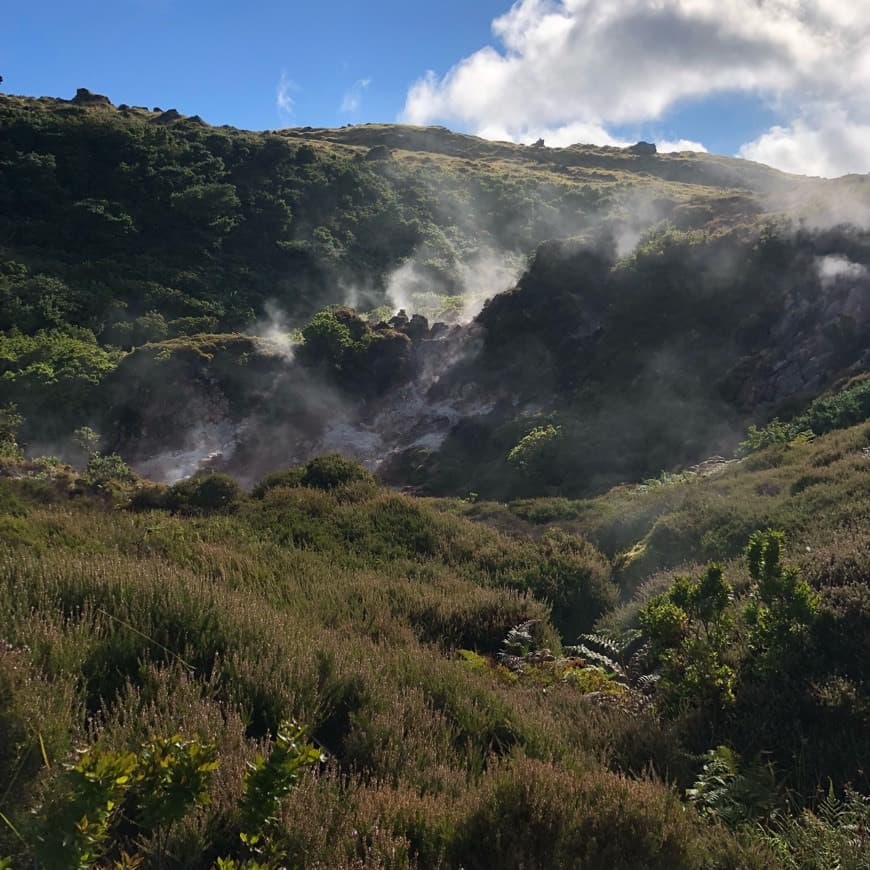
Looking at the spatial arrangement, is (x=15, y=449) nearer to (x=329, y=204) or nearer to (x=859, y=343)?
(x=859, y=343)

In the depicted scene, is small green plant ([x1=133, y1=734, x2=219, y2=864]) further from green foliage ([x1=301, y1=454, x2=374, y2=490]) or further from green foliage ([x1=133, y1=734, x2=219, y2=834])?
green foliage ([x1=301, y1=454, x2=374, y2=490])

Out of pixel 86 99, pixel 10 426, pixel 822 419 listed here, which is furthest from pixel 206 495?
pixel 86 99

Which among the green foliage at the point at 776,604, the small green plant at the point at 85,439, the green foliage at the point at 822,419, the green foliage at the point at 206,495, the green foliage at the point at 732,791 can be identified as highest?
the green foliage at the point at 822,419

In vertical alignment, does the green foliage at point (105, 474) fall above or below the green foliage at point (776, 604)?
below

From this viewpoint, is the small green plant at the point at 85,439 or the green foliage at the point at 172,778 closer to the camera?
the green foliage at the point at 172,778

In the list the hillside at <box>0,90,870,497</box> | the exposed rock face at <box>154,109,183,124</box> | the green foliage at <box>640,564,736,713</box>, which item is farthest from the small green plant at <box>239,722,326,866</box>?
the exposed rock face at <box>154,109,183,124</box>

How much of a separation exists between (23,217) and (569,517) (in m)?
34.8

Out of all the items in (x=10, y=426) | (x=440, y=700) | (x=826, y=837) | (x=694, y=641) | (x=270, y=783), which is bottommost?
(x=10, y=426)

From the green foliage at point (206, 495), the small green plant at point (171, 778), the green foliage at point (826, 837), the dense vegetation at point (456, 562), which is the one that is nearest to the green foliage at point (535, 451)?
the dense vegetation at point (456, 562)

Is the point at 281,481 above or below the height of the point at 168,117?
below

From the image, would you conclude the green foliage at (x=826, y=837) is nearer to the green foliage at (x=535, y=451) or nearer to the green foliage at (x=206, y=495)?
the green foliage at (x=206, y=495)

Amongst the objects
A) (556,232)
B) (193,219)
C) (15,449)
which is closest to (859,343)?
(15,449)

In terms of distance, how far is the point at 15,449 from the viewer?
727 inches

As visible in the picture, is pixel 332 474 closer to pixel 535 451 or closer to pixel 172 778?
pixel 535 451
